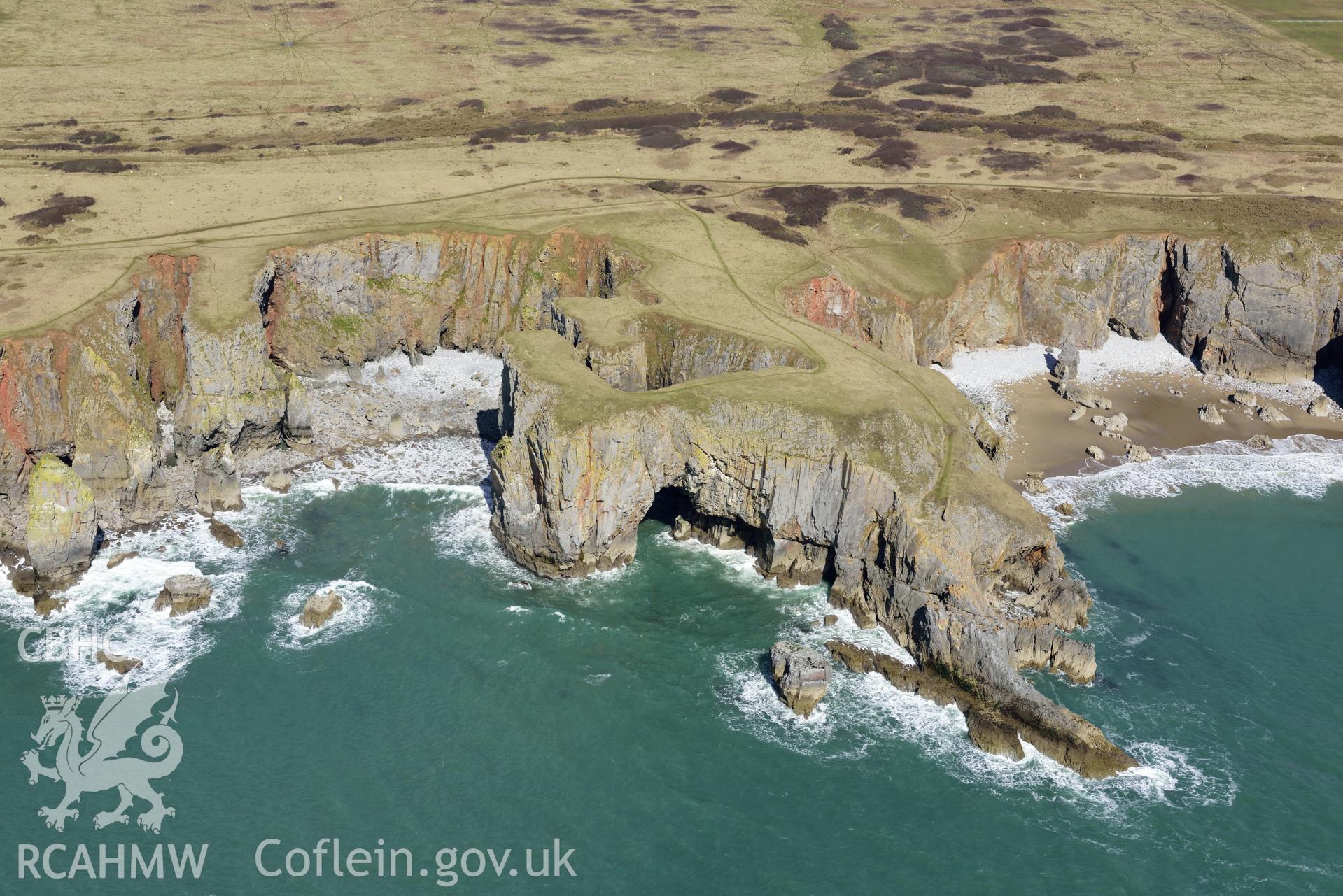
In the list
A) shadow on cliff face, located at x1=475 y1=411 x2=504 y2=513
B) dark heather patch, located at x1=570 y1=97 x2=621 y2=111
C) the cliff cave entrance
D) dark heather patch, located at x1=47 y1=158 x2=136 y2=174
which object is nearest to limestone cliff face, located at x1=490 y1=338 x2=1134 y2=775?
the cliff cave entrance

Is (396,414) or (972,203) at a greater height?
(972,203)

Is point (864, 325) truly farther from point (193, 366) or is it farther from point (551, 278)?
point (193, 366)

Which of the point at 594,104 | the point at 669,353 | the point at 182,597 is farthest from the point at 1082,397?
the point at 594,104

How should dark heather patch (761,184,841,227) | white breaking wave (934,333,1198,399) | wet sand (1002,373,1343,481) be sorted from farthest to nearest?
1. dark heather patch (761,184,841,227)
2. white breaking wave (934,333,1198,399)
3. wet sand (1002,373,1343,481)

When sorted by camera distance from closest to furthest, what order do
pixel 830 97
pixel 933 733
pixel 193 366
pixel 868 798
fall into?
1. pixel 868 798
2. pixel 933 733
3. pixel 193 366
4. pixel 830 97

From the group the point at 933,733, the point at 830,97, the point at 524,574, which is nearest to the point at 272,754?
the point at 524,574

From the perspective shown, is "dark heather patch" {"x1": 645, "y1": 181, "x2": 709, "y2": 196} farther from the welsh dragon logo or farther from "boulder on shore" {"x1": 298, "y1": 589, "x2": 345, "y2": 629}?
the welsh dragon logo

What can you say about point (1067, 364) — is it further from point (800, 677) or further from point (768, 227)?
point (800, 677)
